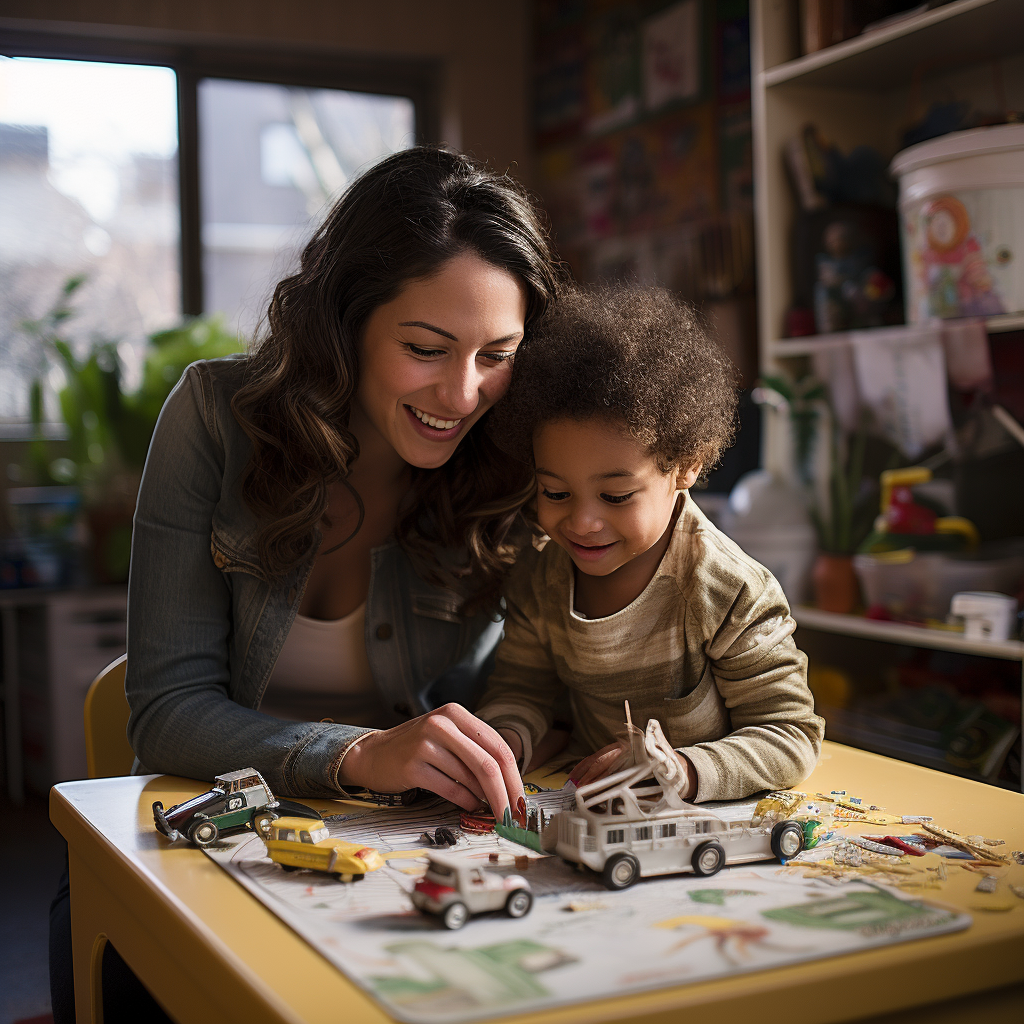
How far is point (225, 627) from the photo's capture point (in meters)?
1.12

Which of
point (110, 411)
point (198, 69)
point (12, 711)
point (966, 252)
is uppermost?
point (198, 69)

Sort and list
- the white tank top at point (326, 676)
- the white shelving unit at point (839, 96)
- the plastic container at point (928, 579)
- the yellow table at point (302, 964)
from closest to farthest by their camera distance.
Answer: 1. the yellow table at point (302, 964)
2. the white tank top at point (326, 676)
3. the plastic container at point (928, 579)
4. the white shelving unit at point (839, 96)

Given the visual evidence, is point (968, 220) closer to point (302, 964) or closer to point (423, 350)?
point (423, 350)

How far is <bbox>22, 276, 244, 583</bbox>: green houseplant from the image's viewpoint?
3.05m

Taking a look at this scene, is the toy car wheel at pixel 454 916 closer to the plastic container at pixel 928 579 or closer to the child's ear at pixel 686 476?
the child's ear at pixel 686 476

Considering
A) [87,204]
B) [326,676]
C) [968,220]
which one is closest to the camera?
[326,676]

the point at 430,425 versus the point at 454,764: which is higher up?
the point at 430,425

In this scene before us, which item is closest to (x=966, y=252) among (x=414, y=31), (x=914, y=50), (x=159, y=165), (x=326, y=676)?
(x=914, y=50)

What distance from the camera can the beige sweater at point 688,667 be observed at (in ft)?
3.05

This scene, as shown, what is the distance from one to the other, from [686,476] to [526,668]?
253 mm

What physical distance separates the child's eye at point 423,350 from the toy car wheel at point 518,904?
1.91ft

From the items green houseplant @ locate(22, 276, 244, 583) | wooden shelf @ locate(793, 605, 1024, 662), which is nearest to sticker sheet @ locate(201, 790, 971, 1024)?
wooden shelf @ locate(793, 605, 1024, 662)

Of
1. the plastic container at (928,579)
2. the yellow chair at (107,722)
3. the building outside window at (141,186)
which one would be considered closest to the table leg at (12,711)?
the building outside window at (141,186)

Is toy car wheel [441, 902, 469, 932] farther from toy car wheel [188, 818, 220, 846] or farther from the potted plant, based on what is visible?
the potted plant
